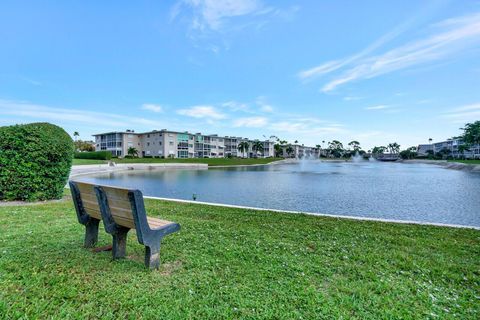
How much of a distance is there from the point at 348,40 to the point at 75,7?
17523mm

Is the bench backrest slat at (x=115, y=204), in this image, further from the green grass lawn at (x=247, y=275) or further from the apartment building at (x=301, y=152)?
the apartment building at (x=301, y=152)

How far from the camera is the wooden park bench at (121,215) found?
2.90 metres

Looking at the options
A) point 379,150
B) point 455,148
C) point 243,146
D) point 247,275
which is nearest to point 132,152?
point 243,146

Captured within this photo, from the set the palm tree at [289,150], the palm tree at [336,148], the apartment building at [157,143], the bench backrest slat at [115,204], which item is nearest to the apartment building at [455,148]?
the palm tree at [336,148]

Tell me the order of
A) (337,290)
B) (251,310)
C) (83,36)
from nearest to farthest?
(251,310)
(337,290)
(83,36)

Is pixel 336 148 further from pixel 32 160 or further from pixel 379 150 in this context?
pixel 32 160

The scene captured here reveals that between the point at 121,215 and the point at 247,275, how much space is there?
5.93 feet

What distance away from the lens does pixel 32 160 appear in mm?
7531

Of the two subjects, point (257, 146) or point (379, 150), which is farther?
point (379, 150)

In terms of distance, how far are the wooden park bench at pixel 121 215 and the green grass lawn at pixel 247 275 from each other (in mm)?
271

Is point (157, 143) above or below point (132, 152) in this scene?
above

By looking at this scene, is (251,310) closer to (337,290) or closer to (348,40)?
(337,290)

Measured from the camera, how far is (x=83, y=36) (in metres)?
15.8

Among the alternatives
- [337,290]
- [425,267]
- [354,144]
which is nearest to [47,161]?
[337,290]
